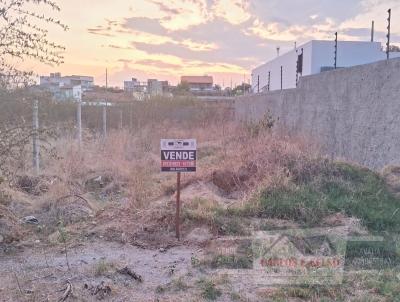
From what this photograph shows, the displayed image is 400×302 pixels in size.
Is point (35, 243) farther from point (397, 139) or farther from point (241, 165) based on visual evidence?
point (397, 139)

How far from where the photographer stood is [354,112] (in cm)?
902

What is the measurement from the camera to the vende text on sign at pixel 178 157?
203 inches

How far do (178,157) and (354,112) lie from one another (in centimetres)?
515

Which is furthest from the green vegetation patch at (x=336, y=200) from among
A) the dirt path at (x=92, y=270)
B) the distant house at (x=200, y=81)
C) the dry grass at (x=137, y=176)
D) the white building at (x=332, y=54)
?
the distant house at (x=200, y=81)

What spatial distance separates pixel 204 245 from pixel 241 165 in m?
2.91

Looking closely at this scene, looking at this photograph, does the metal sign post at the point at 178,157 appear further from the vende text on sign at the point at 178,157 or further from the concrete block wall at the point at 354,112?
the concrete block wall at the point at 354,112

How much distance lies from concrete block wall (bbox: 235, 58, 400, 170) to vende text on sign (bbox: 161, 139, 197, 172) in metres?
4.00

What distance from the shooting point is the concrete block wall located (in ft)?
25.1

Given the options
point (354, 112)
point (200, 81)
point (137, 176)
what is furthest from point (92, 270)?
point (200, 81)

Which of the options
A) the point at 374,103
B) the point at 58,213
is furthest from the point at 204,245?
the point at 374,103

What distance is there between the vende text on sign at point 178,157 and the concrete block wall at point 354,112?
4.00 metres

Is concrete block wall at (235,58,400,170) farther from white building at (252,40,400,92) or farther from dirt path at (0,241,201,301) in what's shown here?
white building at (252,40,400,92)

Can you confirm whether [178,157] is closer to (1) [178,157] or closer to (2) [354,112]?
(1) [178,157]

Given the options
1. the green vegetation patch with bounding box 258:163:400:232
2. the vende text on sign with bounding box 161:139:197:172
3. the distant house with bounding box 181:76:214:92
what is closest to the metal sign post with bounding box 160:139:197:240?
the vende text on sign with bounding box 161:139:197:172
